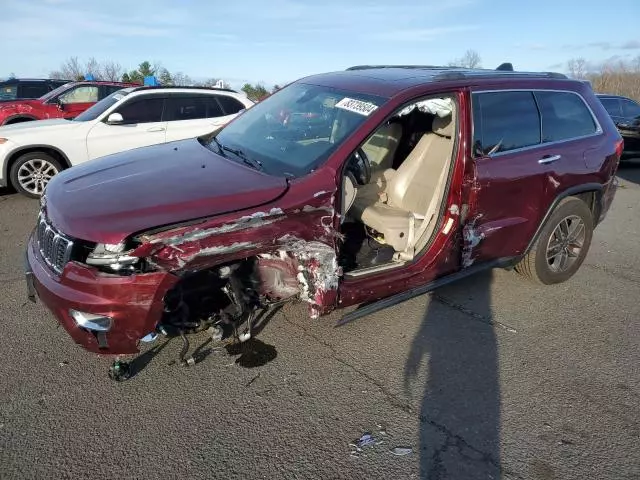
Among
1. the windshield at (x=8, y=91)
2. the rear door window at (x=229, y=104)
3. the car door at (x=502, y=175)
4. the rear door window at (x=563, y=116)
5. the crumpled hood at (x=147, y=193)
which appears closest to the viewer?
the crumpled hood at (x=147, y=193)

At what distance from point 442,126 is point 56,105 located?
9.86 m

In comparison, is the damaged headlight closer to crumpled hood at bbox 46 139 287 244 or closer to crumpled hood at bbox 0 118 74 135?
crumpled hood at bbox 46 139 287 244

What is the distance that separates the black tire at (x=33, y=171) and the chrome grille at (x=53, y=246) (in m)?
4.48

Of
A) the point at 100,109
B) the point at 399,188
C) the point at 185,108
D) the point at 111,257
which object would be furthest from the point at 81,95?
the point at 111,257

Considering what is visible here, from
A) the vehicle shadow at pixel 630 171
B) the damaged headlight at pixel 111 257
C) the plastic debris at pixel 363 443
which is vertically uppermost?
the damaged headlight at pixel 111 257

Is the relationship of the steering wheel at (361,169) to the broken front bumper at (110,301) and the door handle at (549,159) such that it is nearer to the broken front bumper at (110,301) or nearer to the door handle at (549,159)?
the door handle at (549,159)

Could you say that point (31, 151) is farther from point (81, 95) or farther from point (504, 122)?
point (504, 122)

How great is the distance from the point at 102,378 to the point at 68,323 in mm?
494

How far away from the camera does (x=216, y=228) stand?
2539 millimetres

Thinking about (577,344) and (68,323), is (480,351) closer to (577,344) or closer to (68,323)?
(577,344)

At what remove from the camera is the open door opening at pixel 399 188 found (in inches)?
138

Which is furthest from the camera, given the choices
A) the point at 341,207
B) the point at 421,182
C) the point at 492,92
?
the point at 421,182

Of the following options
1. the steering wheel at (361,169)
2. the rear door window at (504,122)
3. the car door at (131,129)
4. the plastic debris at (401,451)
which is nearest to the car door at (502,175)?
the rear door window at (504,122)

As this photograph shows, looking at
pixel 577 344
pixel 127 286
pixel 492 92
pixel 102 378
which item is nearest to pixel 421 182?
pixel 492 92
